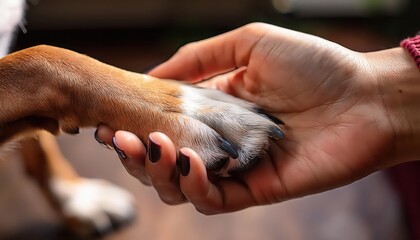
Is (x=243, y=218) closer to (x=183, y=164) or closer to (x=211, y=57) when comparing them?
(x=211, y=57)

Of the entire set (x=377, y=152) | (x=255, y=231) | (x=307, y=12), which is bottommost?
(x=255, y=231)

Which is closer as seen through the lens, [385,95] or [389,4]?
[385,95]

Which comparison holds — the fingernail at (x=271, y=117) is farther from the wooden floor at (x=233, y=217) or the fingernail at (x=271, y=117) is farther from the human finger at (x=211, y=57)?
the wooden floor at (x=233, y=217)

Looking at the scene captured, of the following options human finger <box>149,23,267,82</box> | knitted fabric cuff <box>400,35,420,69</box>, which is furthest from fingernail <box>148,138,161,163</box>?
knitted fabric cuff <box>400,35,420,69</box>

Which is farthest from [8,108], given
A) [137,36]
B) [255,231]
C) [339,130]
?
[137,36]

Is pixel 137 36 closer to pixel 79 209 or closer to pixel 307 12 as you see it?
pixel 307 12

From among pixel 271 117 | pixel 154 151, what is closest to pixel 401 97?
pixel 271 117

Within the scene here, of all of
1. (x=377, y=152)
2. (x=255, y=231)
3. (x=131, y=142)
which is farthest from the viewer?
(x=255, y=231)
